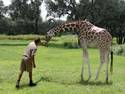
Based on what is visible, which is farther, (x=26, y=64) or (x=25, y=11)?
(x=25, y=11)

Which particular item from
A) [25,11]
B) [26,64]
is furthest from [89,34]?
[25,11]

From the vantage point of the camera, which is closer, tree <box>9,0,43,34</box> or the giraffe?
the giraffe

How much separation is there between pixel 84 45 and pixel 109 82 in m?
1.90

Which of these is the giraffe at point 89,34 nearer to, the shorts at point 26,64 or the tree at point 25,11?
the shorts at point 26,64

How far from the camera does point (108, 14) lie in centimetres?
6003

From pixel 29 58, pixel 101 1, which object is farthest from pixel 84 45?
pixel 101 1

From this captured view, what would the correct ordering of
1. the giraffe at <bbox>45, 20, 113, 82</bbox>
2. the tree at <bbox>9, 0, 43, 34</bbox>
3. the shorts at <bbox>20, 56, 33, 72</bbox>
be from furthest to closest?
the tree at <bbox>9, 0, 43, 34</bbox>
the giraffe at <bbox>45, 20, 113, 82</bbox>
the shorts at <bbox>20, 56, 33, 72</bbox>

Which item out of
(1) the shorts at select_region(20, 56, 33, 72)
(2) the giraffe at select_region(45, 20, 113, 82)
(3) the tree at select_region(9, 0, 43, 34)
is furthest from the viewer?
(3) the tree at select_region(9, 0, 43, 34)

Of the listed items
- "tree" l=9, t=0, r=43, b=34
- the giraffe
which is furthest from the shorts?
"tree" l=9, t=0, r=43, b=34

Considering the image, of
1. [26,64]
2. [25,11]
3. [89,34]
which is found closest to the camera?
[26,64]

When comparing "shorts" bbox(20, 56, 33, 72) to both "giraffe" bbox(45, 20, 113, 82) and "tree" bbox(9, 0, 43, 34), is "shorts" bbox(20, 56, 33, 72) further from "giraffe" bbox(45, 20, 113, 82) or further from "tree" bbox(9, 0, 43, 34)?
"tree" bbox(9, 0, 43, 34)

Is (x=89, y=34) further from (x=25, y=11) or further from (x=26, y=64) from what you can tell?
(x=25, y=11)

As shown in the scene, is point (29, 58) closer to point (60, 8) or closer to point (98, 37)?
point (98, 37)

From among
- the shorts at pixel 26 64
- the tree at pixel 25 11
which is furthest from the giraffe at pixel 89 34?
the tree at pixel 25 11
